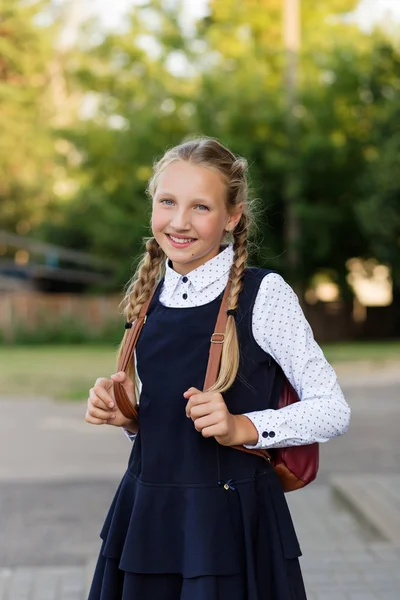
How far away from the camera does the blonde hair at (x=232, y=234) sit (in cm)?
216

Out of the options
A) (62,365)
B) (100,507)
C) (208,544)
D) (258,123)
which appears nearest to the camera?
(208,544)

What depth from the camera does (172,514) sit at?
2205mm

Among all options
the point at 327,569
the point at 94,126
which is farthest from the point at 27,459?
the point at 94,126

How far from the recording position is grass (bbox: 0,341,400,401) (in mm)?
13118

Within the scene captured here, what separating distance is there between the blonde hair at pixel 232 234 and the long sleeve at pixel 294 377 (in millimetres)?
81

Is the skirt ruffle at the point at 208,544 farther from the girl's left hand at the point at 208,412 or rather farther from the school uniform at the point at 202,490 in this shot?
the girl's left hand at the point at 208,412

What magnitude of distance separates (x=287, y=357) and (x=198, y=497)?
382mm

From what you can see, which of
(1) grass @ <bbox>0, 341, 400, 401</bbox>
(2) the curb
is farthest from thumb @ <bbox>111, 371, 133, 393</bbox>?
(1) grass @ <bbox>0, 341, 400, 401</bbox>

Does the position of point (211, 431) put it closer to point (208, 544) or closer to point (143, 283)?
point (208, 544)

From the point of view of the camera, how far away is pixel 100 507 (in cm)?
623

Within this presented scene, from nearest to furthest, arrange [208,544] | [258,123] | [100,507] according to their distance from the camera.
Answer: [208,544] → [100,507] → [258,123]

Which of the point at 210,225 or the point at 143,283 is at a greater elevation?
the point at 210,225

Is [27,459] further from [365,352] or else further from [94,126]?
[94,126]

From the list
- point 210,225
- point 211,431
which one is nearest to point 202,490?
point 211,431
